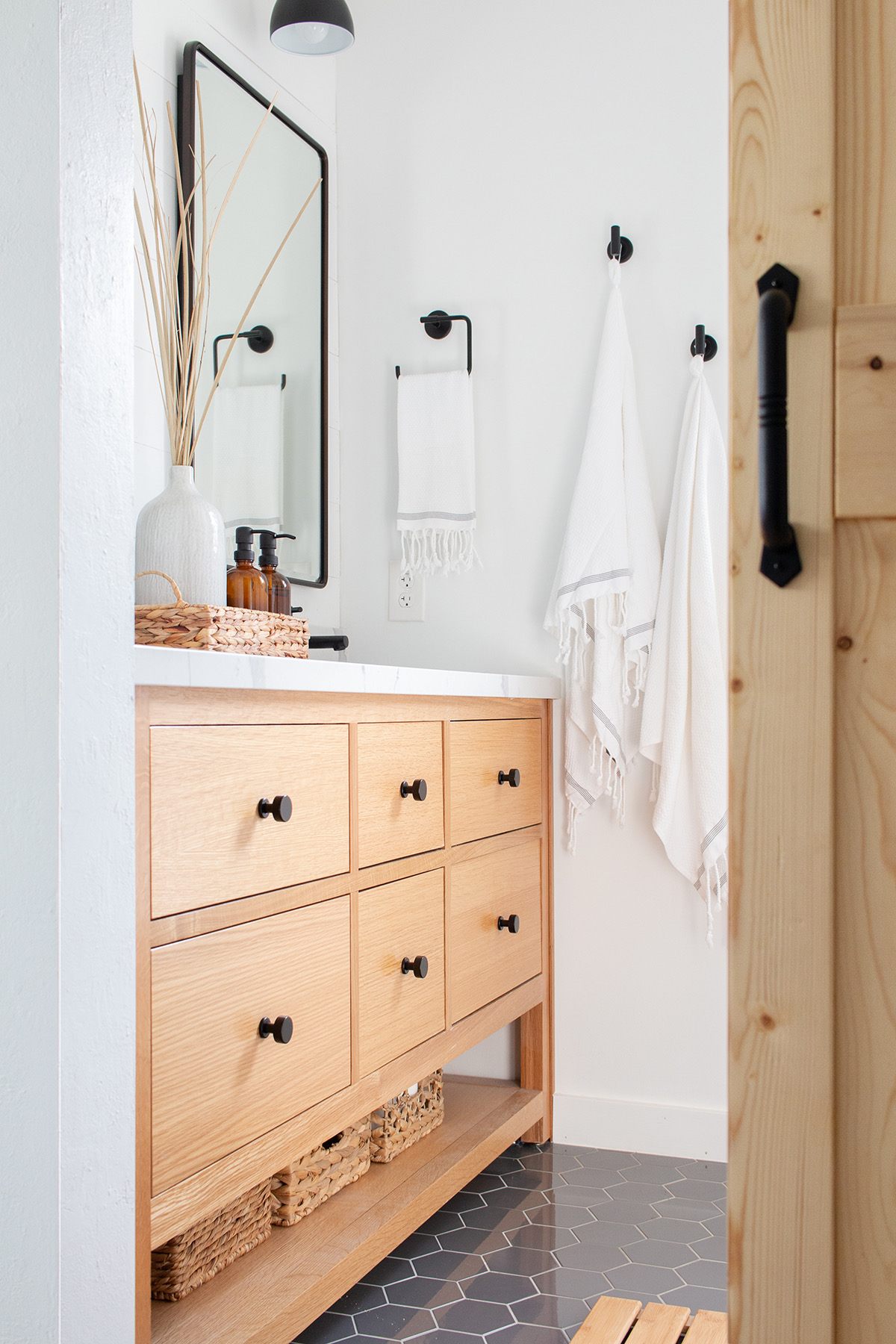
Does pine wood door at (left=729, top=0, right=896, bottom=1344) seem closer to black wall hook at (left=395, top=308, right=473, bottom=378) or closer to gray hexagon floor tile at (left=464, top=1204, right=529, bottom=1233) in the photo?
gray hexagon floor tile at (left=464, top=1204, right=529, bottom=1233)

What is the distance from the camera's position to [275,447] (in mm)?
2361

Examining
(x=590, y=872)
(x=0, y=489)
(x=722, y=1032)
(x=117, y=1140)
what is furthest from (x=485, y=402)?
(x=117, y=1140)

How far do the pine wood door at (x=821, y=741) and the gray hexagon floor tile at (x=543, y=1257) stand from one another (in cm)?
92

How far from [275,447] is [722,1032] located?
1.46 m

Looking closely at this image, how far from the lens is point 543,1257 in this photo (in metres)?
1.86

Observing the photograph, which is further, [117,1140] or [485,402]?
[485,402]

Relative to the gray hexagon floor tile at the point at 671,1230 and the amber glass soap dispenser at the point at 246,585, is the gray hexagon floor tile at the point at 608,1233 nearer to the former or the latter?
the gray hexagon floor tile at the point at 671,1230

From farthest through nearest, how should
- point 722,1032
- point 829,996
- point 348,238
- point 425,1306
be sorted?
1. point 348,238
2. point 722,1032
3. point 425,1306
4. point 829,996

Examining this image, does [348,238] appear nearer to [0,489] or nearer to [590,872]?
[590,872]

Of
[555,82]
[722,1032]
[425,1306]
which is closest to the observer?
[425,1306]

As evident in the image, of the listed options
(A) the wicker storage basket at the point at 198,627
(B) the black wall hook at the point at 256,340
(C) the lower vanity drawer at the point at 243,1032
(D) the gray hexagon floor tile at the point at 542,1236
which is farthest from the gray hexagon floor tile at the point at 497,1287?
(B) the black wall hook at the point at 256,340

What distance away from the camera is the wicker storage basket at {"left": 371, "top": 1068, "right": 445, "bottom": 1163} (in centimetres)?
196

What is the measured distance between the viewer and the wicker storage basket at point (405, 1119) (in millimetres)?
1957

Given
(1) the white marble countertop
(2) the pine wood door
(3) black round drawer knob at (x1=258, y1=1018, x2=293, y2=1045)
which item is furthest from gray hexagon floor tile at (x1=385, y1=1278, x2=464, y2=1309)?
(2) the pine wood door
